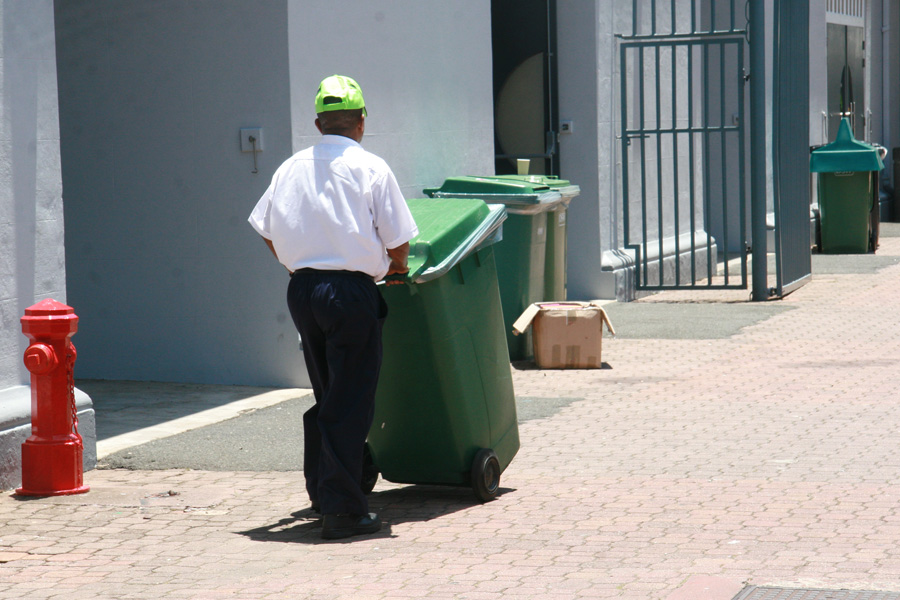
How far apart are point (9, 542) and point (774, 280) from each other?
1006 centimetres

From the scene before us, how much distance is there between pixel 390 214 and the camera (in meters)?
5.02

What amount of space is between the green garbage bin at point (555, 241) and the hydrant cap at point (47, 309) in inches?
182

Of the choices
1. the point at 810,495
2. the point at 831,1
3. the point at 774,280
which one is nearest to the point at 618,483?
the point at 810,495

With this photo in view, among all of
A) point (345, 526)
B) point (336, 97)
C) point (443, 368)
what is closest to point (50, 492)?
point (345, 526)

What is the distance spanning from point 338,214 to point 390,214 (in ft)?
0.63

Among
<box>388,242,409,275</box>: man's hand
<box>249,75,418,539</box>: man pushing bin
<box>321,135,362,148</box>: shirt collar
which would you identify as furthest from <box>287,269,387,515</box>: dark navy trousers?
<box>321,135,362,148</box>: shirt collar

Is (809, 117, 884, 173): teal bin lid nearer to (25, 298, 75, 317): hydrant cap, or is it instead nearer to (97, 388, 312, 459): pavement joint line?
(97, 388, 312, 459): pavement joint line

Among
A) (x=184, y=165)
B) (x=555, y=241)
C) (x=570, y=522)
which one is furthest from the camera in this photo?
(x=555, y=241)

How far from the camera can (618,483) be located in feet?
19.4

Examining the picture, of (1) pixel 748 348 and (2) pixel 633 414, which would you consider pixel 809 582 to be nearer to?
(2) pixel 633 414

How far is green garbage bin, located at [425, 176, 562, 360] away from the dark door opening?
10.7ft

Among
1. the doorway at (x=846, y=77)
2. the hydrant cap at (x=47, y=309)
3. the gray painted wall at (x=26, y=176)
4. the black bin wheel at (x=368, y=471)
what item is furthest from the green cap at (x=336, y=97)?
the doorway at (x=846, y=77)

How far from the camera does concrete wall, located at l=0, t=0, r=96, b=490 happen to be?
6109mm

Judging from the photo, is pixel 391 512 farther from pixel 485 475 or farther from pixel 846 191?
pixel 846 191
